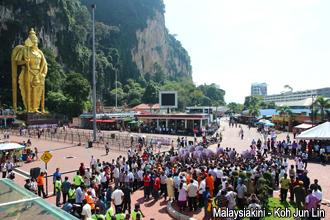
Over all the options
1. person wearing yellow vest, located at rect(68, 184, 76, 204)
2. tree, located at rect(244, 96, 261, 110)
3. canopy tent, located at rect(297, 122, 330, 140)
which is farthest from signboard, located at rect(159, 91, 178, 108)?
tree, located at rect(244, 96, 261, 110)

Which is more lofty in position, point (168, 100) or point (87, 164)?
point (168, 100)

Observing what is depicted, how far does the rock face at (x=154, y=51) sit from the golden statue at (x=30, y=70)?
3009 inches

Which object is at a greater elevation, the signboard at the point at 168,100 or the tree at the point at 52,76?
the tree at the point at 52,76

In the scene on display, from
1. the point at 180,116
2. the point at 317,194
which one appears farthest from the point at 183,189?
the point at 180,116

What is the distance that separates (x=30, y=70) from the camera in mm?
44000

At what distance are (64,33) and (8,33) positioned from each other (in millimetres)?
15527

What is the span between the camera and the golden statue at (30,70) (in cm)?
4350

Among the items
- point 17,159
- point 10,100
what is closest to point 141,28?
point 10,100

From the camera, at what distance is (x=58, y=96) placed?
196ft

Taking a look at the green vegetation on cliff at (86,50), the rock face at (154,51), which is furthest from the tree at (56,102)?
the rock face at (154,51)

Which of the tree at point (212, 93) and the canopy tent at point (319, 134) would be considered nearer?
the canopy tent at point (319, 134)

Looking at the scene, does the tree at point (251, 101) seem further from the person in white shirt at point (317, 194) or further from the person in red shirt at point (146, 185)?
the person in white shirt at point (317, 194)

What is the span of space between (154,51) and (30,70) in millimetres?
97620

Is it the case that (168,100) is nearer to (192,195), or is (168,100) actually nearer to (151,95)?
(192,195)
